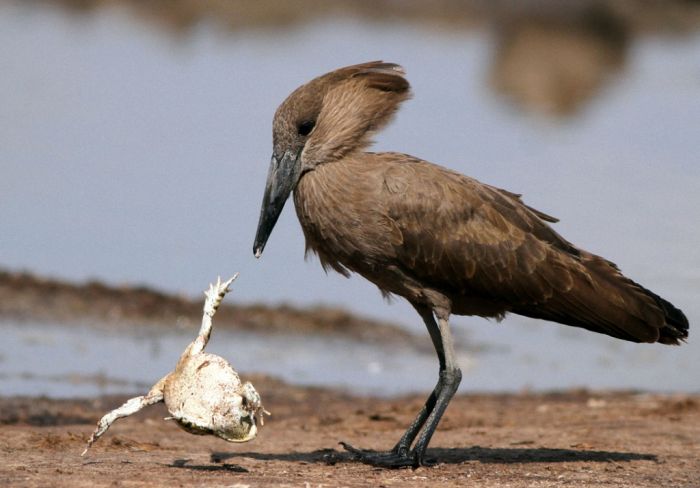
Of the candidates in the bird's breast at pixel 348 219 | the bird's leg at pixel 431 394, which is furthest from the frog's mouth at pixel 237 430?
the bird's leg at pixel 431 394

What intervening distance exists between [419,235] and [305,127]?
1048mm

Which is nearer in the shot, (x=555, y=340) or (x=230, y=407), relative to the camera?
(x=230, y=407)

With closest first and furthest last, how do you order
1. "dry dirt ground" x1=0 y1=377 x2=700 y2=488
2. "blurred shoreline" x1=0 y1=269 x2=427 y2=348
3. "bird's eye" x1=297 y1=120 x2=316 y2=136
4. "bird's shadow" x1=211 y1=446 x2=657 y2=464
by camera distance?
"dry dirt ground" x1=0 y1=377 x2=700 y2=488
"bird's eye" x1=297 y1=120 x2=316 y2=136
"bird's shadow" x1=211 y1=446 x2=657 y2=464
"blurred shoreline" x1=0 y1=269 x2=427 y2=348

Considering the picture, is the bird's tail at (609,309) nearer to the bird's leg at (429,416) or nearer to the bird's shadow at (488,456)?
the bird's leg at (429,416)

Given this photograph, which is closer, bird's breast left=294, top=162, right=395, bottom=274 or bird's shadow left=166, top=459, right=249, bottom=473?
bird's shadow left=166, top=459, right=249, bottom=473

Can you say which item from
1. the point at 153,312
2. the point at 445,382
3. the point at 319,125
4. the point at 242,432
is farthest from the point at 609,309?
the point at 153,312

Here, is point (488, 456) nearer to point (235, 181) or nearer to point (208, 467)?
point (208, 467)

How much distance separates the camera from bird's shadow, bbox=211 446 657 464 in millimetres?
9156

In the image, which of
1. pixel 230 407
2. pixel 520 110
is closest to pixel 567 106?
pixel 520 110

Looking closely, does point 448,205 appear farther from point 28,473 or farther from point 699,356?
point 699,356

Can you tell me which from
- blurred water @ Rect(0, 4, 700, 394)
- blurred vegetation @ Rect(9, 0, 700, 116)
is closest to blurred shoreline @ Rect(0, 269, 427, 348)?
blurred water @ Rect(0, 4, 700, 394)

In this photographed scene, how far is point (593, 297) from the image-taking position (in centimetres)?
920

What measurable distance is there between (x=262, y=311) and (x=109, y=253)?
2.66 m

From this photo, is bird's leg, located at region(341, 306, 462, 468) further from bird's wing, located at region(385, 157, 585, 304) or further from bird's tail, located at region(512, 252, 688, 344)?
bird's tail, located at region(512, 252, 688, 344)
